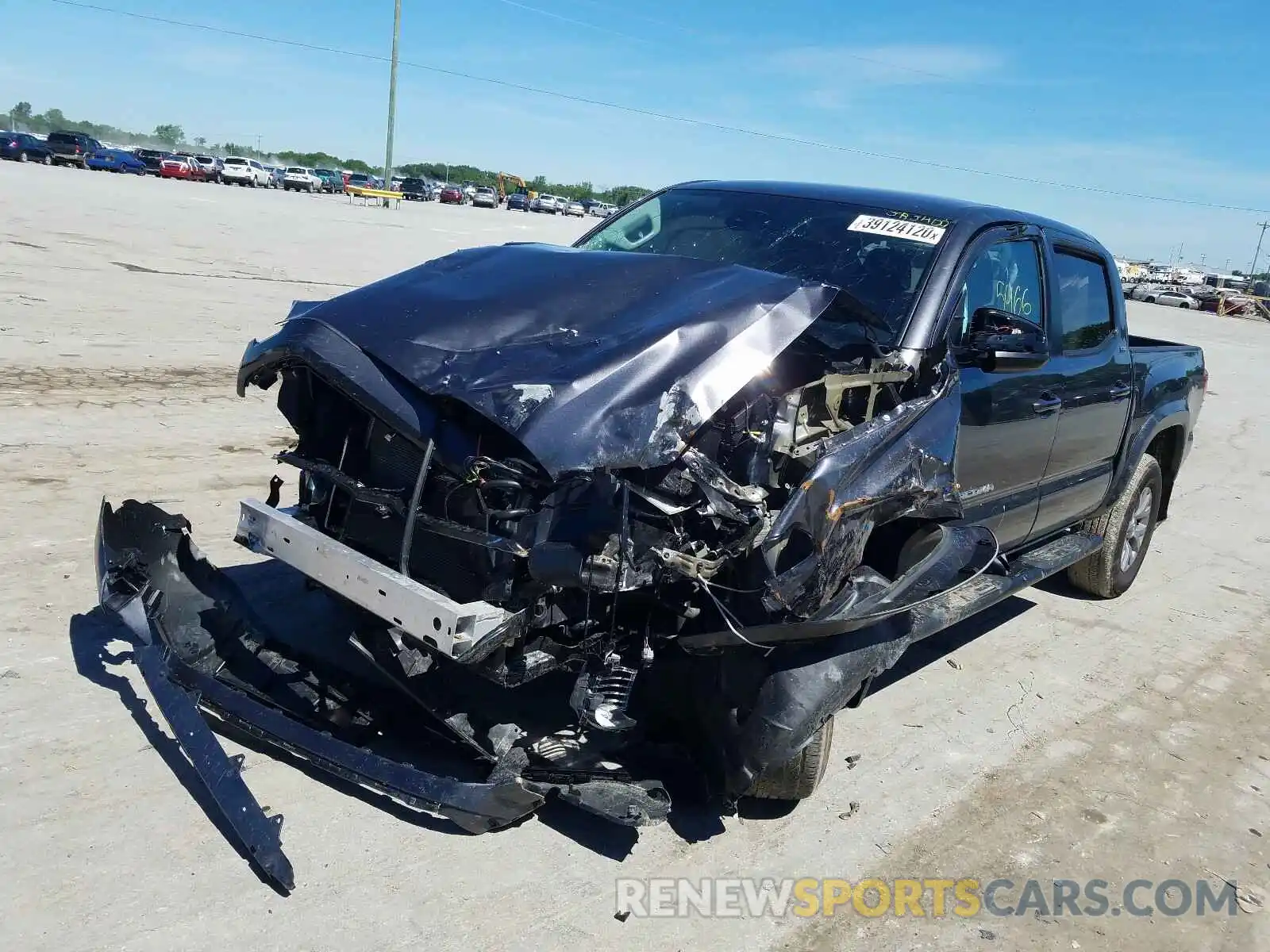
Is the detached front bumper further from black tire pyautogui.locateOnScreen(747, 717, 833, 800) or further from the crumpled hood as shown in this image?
the crumpled hood

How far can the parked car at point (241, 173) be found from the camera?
53.4 meters

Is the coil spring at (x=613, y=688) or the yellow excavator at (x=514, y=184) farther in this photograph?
the yellow excavator at (x=514, y=184)

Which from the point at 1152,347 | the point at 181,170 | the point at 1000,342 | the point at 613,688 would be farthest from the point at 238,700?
the point at 181,170

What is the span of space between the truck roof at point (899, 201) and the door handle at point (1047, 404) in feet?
2.76

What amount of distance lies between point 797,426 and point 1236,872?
229 centimetres

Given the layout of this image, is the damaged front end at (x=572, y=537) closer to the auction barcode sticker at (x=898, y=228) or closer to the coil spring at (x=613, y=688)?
the coil spring at (x=613, y=688)

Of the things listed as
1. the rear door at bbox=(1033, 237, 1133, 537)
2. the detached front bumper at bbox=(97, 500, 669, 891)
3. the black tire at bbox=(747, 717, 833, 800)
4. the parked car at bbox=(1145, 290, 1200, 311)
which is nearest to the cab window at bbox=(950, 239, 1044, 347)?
the rear door at bbox=(1033, 237, 1133, 537)

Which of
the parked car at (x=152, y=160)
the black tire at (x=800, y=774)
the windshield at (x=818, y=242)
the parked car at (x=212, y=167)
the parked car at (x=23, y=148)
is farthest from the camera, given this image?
the parked car at (x=212, y=167)

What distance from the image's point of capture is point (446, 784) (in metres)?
3.01

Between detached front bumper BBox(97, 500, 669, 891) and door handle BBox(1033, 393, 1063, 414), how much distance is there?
2640mm

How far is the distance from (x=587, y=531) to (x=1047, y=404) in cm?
273

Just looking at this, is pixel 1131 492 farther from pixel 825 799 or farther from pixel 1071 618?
pixel 825 799

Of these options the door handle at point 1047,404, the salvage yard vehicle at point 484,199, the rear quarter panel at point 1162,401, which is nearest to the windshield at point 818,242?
the door handle at point 1047,404

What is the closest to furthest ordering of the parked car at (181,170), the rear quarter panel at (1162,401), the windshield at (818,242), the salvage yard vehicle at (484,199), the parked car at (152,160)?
the windshield at (818,242)
the rear quarter panel at (1162,401)
the parked car at (181,170)
the parked car at (152,160)
the salvage yard vehicle at (484,199)
